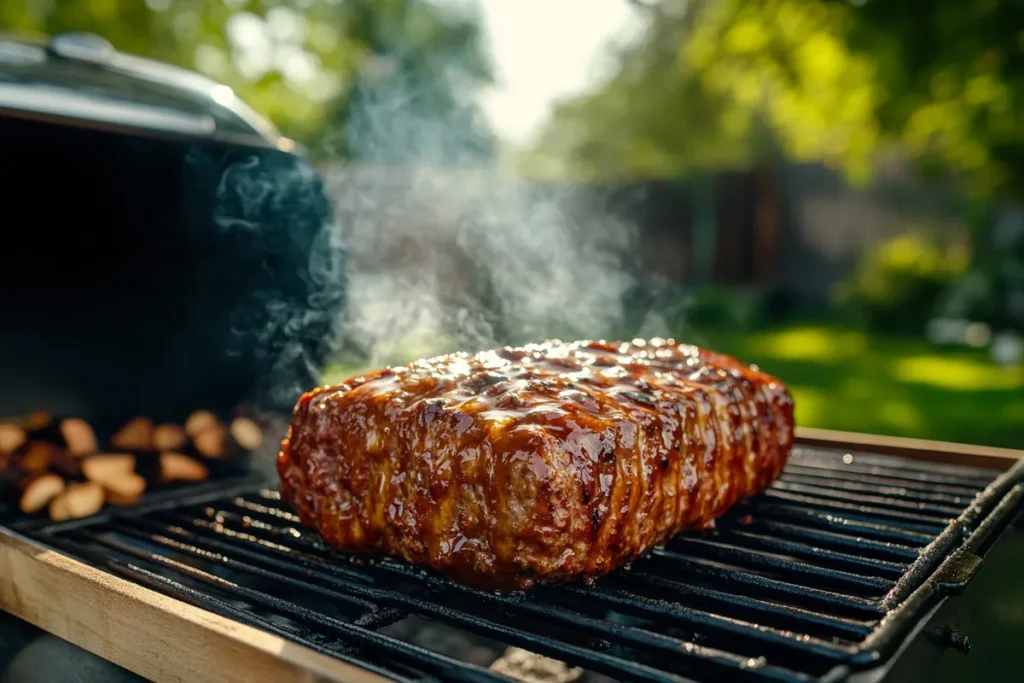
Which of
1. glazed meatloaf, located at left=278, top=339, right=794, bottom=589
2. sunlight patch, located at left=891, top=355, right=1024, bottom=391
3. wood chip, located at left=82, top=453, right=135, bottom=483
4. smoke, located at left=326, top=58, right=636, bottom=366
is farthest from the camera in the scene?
sunlight patch, located at left=891, top=355, right=1024, bottom=391

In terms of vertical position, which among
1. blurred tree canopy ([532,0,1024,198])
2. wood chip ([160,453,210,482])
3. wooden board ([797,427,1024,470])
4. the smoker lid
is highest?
blurred tree canopy ([532,0,1024,198])

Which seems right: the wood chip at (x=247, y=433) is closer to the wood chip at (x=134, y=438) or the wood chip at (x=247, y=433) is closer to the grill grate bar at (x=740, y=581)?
the wood chip at (x=134, y=438)

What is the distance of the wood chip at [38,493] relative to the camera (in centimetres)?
356

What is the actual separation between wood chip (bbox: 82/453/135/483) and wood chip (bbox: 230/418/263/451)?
1.72 feet

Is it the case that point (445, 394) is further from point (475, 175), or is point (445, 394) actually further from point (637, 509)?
point (475, 175)

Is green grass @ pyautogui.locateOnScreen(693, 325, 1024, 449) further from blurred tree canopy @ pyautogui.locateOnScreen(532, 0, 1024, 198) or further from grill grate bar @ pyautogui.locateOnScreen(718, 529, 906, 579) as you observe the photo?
grill grate bar @ pyautogui.locateOnScreen(718, 529, 906, 579)

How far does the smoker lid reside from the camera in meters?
3.44

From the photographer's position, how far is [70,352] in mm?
4582

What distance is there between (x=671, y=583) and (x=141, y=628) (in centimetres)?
142

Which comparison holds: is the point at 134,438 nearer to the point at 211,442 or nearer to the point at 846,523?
the point at 211,442


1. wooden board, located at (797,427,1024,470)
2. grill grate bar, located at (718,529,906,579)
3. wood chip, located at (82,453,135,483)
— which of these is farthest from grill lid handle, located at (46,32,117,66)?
wooden board, located at (797,427,1024,470)

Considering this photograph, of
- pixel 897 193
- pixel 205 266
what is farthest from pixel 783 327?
pixel 205 266

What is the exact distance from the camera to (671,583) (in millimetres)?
2486

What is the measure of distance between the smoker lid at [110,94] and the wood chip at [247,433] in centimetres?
136
